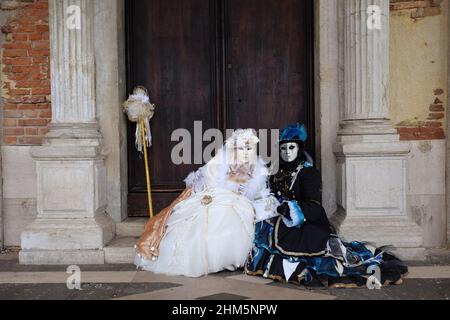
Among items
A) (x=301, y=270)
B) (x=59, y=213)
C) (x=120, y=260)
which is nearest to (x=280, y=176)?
(x=301, y=270)

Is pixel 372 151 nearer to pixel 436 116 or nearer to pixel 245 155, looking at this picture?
pixel 436 116

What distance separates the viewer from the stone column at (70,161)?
4.97 metres

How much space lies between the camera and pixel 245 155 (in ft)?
15.6

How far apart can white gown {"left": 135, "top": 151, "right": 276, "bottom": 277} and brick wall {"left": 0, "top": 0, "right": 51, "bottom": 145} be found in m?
2.10

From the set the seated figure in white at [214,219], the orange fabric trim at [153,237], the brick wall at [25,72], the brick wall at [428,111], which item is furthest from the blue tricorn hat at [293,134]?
the brick wall at [25,72]

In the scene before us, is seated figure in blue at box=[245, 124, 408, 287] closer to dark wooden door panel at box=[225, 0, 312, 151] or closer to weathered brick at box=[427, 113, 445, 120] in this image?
dark wooden door panel at box=[225, 0, 312, 151]

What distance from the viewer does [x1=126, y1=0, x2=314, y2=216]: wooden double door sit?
5.81 m

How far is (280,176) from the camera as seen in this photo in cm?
484

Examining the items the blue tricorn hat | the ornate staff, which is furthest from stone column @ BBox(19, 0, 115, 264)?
the blue tricorn hat

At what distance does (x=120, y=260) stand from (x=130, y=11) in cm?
291

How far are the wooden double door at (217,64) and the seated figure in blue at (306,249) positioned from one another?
48.7 inches

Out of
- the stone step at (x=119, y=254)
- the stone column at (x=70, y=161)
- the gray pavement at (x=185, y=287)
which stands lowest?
the gray pavement at (x=185, y=287)

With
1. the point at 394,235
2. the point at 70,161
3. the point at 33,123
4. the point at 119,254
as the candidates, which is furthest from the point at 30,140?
the point at 394,235

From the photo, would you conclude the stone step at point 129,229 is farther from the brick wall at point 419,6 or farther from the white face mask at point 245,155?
the brick wall at point 419,6
